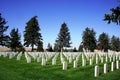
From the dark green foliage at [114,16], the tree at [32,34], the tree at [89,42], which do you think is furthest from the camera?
the tree at [89,42]

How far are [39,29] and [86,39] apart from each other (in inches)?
786

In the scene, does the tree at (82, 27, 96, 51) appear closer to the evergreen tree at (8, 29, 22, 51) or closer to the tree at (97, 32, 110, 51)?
the tree at (97, 32, 110, 51)

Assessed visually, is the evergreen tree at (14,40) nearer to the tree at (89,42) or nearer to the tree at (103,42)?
the tree at (89,42)

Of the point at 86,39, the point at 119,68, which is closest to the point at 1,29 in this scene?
the point at 86,39

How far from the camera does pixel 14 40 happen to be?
78125mm

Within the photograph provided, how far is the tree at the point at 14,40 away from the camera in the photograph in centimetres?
7750

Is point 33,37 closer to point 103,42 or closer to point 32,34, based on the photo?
point 32,34

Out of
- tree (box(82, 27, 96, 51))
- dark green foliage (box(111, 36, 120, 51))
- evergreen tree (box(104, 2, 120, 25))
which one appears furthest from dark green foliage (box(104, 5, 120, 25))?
dark green foliage (box(111, 36, 120, 51))

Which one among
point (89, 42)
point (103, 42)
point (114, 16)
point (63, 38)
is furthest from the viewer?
point (103, 42)

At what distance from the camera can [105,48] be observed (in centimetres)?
10006

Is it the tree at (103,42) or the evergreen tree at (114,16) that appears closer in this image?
the evergreen tree at (114,16)

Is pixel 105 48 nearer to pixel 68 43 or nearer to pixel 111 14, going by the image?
pixel 68 43

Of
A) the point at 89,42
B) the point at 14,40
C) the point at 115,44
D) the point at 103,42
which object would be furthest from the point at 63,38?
the point at 115,44

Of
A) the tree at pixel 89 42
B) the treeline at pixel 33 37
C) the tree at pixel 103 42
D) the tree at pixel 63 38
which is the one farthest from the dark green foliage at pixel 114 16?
the tree at pixel 103 42
